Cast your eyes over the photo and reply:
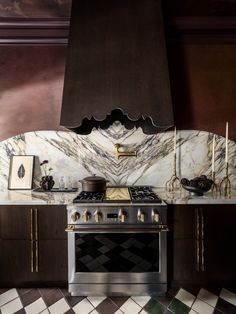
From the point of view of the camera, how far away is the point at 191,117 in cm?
250

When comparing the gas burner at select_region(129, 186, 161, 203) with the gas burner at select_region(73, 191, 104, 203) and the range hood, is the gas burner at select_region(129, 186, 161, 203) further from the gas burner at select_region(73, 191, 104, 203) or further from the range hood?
the range hood

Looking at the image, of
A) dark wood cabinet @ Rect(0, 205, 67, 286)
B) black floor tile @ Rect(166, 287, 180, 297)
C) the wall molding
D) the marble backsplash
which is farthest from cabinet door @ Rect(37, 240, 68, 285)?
the wall molding

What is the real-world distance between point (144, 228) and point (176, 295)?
73 centimetres

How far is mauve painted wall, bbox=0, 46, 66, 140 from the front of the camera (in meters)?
2.48

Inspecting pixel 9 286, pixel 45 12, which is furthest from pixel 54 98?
pixel 9 286

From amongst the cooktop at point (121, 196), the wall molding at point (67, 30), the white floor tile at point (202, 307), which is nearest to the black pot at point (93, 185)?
the cooktop at point (121, 196)

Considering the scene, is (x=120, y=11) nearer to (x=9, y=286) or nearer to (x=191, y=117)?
(x=191, y=117)

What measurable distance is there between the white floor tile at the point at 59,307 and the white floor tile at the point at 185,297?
1.01 meters

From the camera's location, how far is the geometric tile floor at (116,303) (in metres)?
1.78

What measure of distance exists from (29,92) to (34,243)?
5.56ft

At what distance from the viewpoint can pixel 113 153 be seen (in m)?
2.50

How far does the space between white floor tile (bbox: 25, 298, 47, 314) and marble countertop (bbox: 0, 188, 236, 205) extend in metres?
0.88

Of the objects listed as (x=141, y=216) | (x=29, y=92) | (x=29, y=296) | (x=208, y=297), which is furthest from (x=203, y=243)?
(x=29, y=92)

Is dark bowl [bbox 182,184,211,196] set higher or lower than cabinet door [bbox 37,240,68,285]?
higher
